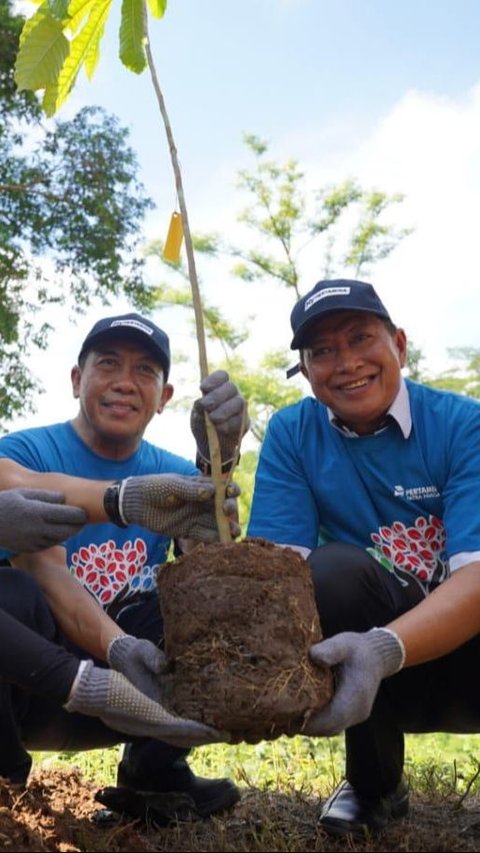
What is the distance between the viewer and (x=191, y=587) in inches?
66.1

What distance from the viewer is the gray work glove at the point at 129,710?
156 centimetres

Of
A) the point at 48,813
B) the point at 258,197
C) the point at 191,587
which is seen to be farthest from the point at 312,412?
the point at 258,197

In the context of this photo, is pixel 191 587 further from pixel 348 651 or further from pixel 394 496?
pixel 394 496

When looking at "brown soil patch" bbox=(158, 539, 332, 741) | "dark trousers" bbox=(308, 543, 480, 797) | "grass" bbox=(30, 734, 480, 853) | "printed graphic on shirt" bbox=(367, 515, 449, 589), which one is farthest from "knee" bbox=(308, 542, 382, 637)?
"grass" bbox=(30, 734, 480, 853)

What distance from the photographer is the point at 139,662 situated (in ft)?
5.85

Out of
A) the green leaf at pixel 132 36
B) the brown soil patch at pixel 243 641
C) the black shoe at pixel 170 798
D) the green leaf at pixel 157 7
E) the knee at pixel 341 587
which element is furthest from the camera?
the green leaf at pixel 157 7

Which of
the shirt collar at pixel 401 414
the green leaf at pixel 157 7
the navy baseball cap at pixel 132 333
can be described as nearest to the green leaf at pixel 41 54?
the green leaf at pixel 157 7

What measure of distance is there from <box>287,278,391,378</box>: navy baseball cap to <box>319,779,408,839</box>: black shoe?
1.16m

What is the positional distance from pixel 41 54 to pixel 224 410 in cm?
109

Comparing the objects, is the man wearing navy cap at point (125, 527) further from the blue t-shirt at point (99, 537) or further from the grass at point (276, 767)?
the grass at point (276, 767)

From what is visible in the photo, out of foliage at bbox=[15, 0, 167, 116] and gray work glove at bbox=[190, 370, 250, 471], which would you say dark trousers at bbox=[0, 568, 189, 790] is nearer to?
gray work glove at bbox=[190, 370, 250, 471]

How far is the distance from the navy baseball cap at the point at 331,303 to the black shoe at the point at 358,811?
1.16m

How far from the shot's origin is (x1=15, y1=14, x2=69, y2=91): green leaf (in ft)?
7.14

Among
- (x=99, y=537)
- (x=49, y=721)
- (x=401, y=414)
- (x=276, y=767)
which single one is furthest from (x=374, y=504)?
(x=276, y=767)
